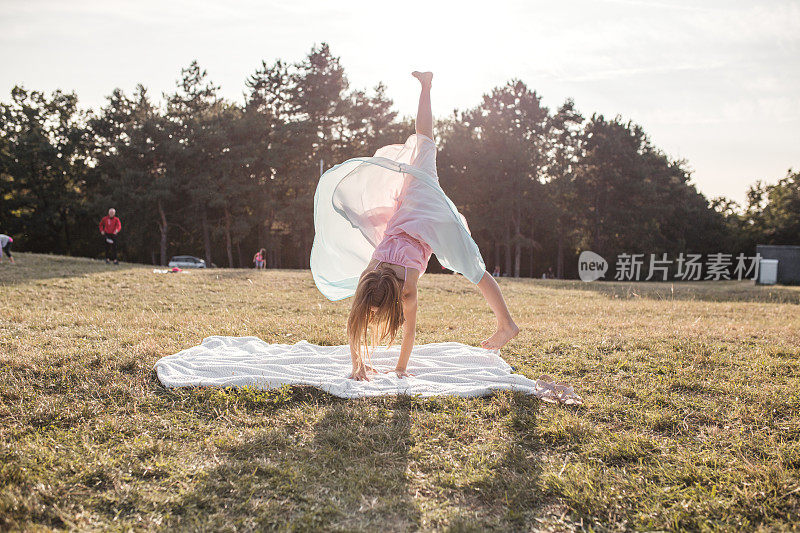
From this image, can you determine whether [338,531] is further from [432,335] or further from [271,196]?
[271,196]

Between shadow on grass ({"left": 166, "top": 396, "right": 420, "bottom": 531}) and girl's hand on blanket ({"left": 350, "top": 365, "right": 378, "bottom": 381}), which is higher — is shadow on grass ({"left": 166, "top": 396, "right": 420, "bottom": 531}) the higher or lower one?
the lower one

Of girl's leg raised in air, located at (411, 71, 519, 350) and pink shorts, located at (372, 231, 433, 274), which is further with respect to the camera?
girl's leg raised in air, located at (411, 71, 519, 350)

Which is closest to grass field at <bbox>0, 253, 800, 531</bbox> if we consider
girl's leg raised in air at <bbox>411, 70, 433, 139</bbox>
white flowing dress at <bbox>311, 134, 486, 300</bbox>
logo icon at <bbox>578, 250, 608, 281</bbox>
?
white flowing dress at <bbox>311, 134, 486, 300</bbox>

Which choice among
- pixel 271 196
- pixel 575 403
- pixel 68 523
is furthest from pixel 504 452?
pixel 271 196

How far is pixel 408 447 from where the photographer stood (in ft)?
9.89

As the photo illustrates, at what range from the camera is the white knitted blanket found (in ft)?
13.0

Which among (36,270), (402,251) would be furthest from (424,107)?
(36,270)

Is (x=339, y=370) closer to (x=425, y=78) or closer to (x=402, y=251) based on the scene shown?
(x=402, y=251)

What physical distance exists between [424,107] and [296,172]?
2946cm

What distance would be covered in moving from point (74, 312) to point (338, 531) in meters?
6.83

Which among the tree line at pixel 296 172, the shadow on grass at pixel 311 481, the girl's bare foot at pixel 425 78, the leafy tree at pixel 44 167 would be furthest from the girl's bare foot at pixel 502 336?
the leafy tree at pixel 44 167

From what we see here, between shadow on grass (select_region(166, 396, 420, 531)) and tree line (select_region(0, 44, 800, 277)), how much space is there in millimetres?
29399

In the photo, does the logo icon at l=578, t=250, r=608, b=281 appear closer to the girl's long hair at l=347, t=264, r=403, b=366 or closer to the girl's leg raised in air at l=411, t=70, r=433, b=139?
the girl's leg raised in air at l=411, t=70, r=433, b=139

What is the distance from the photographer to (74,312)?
7355 mm
